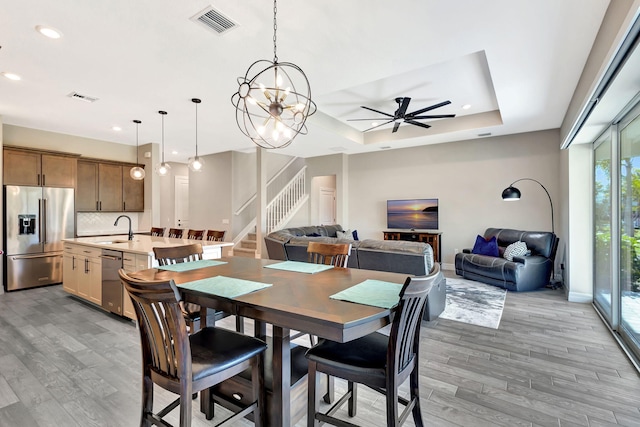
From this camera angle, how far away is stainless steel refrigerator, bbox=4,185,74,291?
16.4ft

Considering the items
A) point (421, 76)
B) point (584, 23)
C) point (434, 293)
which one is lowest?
point (434, 293)

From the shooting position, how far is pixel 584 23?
99.1 inches

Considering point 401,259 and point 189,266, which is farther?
point 401,259

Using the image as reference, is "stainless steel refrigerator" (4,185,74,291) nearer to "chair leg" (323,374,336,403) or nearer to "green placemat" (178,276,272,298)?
"green placemat" (178,276,272,298)

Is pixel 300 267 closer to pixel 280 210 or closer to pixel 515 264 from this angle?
pixel 515 264

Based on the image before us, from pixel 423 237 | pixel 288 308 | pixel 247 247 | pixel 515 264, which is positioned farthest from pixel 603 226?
pixel 247 247

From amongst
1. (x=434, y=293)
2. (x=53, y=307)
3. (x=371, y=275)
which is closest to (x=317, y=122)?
(x=434, y=293)

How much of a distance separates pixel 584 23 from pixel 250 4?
2.67 metres

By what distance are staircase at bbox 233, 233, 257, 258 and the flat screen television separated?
3403mm

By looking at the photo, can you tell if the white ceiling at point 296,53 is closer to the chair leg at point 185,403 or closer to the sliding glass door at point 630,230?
the sliding glass door at point 630,230

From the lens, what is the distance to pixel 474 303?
439 cm

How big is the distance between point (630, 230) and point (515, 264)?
7.06 feet

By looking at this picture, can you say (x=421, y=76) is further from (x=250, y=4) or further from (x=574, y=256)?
(x=574, y=256)

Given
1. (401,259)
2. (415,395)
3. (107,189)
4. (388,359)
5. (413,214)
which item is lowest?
(415,395)
